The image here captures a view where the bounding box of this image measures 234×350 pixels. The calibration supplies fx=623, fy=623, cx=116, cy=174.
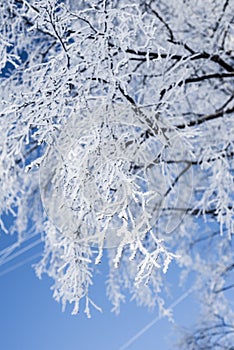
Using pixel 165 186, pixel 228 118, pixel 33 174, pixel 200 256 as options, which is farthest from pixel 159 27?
pixel 200 256

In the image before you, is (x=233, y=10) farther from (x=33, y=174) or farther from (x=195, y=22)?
(x=33, y=174)

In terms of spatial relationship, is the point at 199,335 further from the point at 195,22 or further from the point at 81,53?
the point at 81,53

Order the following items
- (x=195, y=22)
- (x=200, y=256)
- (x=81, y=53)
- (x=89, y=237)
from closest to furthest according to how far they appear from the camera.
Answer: (x=81, y=53) → (x=89, y=237) → (x=195, y=22) → (x=200, y=256)

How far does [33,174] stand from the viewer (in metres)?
2.31

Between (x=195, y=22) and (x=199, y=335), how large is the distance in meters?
1.31

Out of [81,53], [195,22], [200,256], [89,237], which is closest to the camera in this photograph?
[81,53]

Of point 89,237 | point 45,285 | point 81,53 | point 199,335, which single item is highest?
point 81,53

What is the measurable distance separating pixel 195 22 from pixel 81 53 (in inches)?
36.9

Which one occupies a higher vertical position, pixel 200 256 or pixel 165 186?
pixel 165 186

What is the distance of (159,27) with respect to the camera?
1.92 m

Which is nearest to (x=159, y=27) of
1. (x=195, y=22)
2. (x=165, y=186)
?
(x=195, y=22)

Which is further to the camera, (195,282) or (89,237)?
(195,282)

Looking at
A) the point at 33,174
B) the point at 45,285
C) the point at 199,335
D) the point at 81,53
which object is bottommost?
the point at 199,335

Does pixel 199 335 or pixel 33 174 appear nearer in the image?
pixel 33 174
